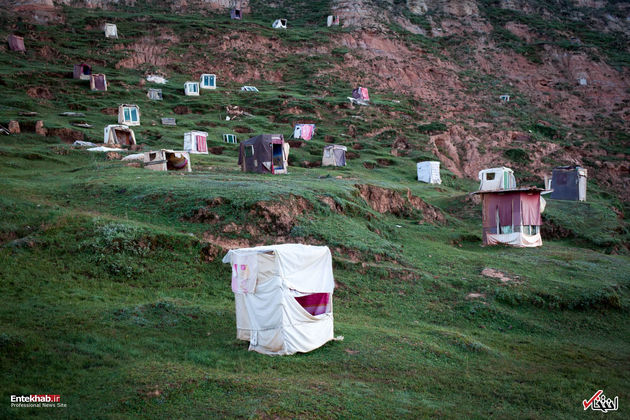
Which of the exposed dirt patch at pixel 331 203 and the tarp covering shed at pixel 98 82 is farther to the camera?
the tarp covering shed at pixel 98 82

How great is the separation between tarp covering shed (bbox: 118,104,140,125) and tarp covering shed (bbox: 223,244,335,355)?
38452mm

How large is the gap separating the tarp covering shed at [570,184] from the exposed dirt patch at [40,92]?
50257mm

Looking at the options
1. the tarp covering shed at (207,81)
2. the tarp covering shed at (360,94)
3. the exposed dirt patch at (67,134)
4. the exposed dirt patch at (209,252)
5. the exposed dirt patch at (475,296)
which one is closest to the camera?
the exposed dirt patch at (209,252)

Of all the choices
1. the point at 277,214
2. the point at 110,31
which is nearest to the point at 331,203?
the point at 277,214

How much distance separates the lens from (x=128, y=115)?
47719 millimetres

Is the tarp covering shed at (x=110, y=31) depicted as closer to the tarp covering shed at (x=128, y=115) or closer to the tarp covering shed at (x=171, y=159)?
the tarp covering shed at (x=128, y=115)

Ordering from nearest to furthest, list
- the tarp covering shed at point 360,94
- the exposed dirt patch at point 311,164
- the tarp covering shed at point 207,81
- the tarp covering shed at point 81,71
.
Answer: the exposed dirt patch at point 311,164 < the tarp covering shed at point 81,71 < the tarp covering shed at point 360,94 < the tarp covering shed at point 207,81

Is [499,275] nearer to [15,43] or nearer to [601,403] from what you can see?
[601,403]

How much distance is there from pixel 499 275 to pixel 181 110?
146ft

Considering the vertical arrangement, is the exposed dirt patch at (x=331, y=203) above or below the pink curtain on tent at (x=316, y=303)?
above

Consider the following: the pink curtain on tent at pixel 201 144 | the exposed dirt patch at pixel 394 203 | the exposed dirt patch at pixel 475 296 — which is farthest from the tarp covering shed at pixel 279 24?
the exposed dirt patch at pixel 475 296

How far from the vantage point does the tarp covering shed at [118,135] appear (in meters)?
39.8

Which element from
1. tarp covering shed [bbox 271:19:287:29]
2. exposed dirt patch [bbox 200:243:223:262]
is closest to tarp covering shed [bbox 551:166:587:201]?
exposed dirt patch [bbox 200:243:223:262]

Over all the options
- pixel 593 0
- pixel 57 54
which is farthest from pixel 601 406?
pixel 593 0
